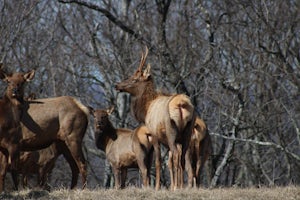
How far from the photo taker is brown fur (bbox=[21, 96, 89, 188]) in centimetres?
1574

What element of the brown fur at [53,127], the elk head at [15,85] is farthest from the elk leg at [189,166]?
the elk head at [15,85]

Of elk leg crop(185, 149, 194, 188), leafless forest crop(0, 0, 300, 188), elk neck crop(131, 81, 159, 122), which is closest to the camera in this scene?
elk leg crop(185, 149, 194, 188)

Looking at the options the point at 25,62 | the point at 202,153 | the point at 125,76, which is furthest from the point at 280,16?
the point at 202,153

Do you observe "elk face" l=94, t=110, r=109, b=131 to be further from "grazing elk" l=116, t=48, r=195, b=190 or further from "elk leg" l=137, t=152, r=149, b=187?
"grazing elk" l=116, t=48, r=195, b=190

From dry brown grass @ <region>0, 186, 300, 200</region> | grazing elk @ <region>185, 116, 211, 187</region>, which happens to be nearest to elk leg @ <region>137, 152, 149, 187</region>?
grazing elk @ <region>185, 116, 211, 187</region>

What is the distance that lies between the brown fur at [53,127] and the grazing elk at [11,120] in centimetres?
117

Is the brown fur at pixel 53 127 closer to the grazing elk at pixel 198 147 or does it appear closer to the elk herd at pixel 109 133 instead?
the elk herd at pixel 109 133

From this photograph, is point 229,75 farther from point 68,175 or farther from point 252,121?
point 68,175

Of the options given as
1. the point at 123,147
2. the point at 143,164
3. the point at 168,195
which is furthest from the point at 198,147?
the point at 168,195

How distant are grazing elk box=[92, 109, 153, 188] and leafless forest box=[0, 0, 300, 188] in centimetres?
329

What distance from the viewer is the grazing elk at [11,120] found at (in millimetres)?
14273

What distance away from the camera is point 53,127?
15766mm

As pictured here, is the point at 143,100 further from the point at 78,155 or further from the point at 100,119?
the point at 100,119

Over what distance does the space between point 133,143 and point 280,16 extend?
934cm
